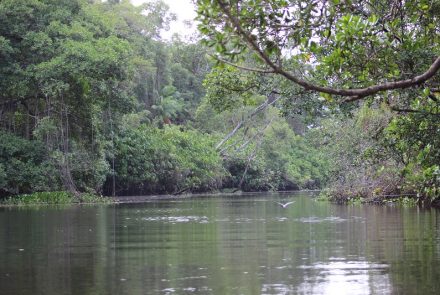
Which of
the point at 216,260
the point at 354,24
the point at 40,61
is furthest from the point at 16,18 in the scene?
the point at 354,24

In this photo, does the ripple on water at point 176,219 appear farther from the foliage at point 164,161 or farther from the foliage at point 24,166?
the foliage at point 164,161

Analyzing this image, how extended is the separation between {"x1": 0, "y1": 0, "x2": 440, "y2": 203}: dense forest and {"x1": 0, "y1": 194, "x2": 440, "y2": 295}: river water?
5.51 feet

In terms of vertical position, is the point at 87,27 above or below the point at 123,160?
above

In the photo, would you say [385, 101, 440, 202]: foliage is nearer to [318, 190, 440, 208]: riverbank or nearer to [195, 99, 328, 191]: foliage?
[318, 190, 440, 208]: riverbank

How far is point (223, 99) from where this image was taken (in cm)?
1684

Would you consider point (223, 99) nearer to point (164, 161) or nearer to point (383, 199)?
point (383, 199)

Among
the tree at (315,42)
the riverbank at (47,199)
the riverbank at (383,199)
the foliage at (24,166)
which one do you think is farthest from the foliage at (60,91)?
the tree at (315,42)

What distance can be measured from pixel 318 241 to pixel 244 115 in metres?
48.5

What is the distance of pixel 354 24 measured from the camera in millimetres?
8594

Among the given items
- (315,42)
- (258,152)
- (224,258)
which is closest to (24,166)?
(224,258)

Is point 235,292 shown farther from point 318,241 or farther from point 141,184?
point 141,184

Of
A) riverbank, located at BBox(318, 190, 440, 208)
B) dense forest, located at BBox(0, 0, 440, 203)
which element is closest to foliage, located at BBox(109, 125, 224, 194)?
dense forest, located at BBox(0, 0, 440, 203)

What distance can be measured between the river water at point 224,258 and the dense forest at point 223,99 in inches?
66.1

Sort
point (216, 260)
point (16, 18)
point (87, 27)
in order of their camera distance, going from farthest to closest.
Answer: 1. point (87, 27)
2. point (16, 18)
3. point (216, 260)
